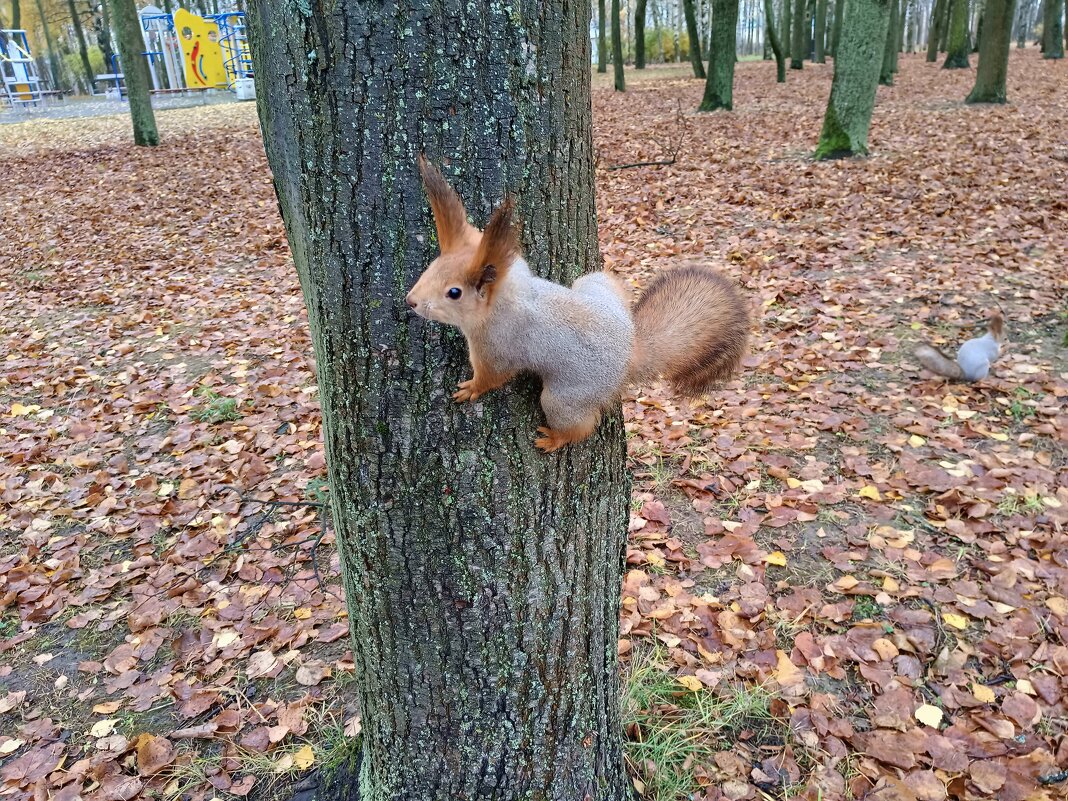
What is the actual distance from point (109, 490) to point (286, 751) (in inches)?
103

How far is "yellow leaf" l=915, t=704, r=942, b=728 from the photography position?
2.67 metres

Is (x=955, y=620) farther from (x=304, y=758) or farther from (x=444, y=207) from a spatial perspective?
(x=444, y=207)

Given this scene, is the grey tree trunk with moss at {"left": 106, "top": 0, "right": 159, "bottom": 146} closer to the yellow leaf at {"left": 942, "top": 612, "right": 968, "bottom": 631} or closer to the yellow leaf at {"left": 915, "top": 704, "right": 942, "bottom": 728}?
the yellow leaf at {"left": 942, "top": 612, "right": 968, "bottom": 631}

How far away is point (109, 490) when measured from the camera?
14.8ft

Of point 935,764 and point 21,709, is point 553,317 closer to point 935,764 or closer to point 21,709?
point 935,764

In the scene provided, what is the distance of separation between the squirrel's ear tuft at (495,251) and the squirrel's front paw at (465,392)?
0.76 ft

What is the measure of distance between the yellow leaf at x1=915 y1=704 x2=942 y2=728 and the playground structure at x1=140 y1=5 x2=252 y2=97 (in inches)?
1214

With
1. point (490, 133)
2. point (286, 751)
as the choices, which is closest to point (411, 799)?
point (286, 751)

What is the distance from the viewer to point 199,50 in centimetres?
2973

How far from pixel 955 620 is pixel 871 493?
2.97 ft

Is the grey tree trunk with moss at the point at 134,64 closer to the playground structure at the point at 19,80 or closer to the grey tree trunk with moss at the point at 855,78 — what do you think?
the grey tree trunk with moss at the point at 855,78

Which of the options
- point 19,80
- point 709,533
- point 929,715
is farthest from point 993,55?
point 19,80

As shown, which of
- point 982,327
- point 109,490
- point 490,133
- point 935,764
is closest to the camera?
point 490,133

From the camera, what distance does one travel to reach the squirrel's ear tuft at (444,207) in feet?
4.44
